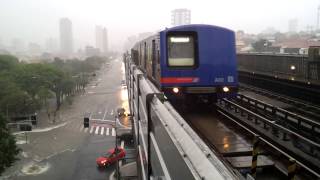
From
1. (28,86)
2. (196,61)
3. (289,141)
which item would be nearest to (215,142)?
(289,141)

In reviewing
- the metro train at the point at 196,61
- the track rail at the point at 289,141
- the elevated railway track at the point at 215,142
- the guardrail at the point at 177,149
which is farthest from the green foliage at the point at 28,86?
the guardrail at the point at 177,149

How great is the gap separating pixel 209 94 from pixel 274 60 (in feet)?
47.4

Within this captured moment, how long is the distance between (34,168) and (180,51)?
19.7 metres

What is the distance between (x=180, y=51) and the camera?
38.6ft

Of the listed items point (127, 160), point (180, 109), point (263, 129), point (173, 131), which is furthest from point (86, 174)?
point (173, 131)

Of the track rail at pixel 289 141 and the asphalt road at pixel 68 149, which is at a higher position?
the track rail at pixel 289 141

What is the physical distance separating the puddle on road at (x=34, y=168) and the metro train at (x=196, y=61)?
706 inches

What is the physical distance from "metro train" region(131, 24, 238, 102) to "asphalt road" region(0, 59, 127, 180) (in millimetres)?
15052

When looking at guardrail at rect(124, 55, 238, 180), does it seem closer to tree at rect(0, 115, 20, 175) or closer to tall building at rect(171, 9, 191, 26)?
tree at rect(0, 115, 20, 175)

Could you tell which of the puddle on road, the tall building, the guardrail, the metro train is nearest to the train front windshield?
the metro train

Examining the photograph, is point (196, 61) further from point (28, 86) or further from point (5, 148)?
point (28, 86)

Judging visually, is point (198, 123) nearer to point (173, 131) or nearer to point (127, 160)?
point (173, 131)

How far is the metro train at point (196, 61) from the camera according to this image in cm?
1160

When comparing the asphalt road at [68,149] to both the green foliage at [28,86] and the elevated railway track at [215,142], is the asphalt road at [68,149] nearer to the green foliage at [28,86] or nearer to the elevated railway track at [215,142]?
the green foliage at [28,86]
